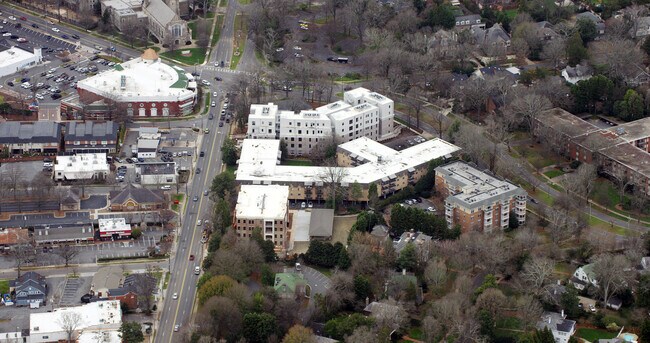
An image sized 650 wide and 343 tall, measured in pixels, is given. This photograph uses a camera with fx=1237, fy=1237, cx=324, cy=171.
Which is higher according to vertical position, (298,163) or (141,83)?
(141,83)

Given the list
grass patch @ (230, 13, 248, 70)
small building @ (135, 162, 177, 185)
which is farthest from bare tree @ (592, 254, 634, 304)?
grass patch @ (230, 13, 248, 70)

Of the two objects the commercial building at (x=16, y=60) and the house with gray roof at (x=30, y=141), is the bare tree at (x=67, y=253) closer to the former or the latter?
the house with gray roof at (x=30, y=141)

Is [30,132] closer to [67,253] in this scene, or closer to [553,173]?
[67,253]

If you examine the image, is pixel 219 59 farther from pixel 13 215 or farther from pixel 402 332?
pixel 402 332

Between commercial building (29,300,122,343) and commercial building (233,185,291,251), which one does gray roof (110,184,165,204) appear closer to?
commercial building (233,185,291,251)

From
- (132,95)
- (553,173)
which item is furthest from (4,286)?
(553,173)

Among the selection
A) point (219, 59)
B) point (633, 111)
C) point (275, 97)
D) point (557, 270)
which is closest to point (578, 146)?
point (633, 111)
